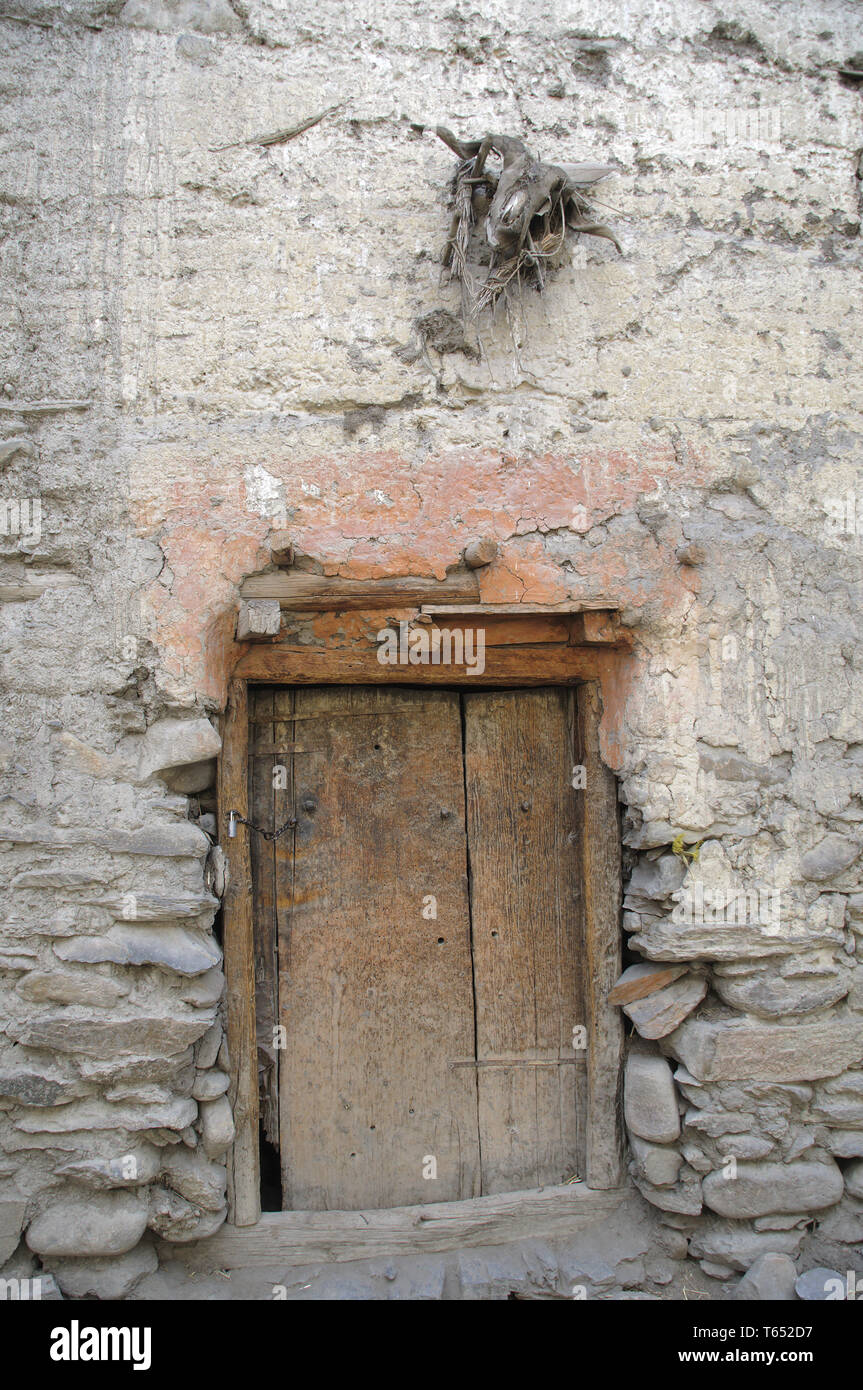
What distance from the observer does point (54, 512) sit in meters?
2.20

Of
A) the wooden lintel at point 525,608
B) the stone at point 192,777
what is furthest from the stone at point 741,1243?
the stone at point 192,777

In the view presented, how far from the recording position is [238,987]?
2.32m

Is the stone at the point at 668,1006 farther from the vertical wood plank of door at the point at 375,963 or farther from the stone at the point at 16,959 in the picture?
the stone at the point at 16,959

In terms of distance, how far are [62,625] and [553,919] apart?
161cm

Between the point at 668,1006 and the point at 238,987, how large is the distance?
1.17 metres

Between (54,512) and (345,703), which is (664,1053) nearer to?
(345,703)

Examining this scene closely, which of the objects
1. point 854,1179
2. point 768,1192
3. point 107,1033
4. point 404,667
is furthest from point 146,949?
point 854,1179

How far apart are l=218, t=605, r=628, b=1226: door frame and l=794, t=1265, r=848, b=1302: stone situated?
504mm

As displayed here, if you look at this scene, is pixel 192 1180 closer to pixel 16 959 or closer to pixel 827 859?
pixel 16 959

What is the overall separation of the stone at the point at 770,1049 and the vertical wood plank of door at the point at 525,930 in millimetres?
396

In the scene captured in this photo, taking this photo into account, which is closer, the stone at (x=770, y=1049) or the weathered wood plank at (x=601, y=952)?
the stone at (x=770, y=1049)

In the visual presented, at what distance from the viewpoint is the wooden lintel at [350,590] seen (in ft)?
7.36

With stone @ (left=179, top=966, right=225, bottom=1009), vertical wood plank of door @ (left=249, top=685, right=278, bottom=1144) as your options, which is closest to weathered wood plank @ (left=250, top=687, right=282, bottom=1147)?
vertical wood plank of door @ (left=249, top=685, right=278, bottom=1144)

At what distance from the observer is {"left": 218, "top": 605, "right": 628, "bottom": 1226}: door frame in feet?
7.60
